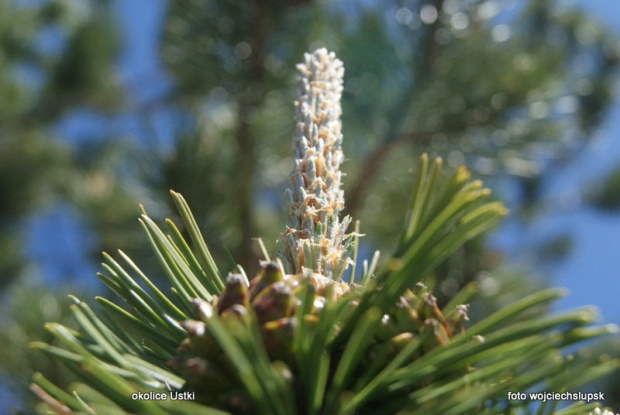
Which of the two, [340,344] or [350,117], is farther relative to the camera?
[350,117]

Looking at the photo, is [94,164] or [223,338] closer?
[223,338]

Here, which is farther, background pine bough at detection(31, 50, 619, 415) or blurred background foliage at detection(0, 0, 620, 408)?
blurred background foliage at detection(0, 0, 620, 408)

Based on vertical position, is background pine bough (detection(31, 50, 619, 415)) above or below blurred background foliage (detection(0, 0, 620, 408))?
below

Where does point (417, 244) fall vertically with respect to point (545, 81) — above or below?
below

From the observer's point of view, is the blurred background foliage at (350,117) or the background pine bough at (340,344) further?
the blurred background foliage at (350,117)

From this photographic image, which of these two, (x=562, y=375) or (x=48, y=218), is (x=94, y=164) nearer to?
(x=48, y=218)

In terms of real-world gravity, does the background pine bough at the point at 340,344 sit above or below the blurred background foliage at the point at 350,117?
below

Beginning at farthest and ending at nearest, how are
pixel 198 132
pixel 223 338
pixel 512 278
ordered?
pixel 512 278 → pixel 198 132 → pixel 223 338

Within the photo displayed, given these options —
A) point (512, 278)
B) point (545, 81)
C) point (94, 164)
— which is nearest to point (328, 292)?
point (545, 81)
